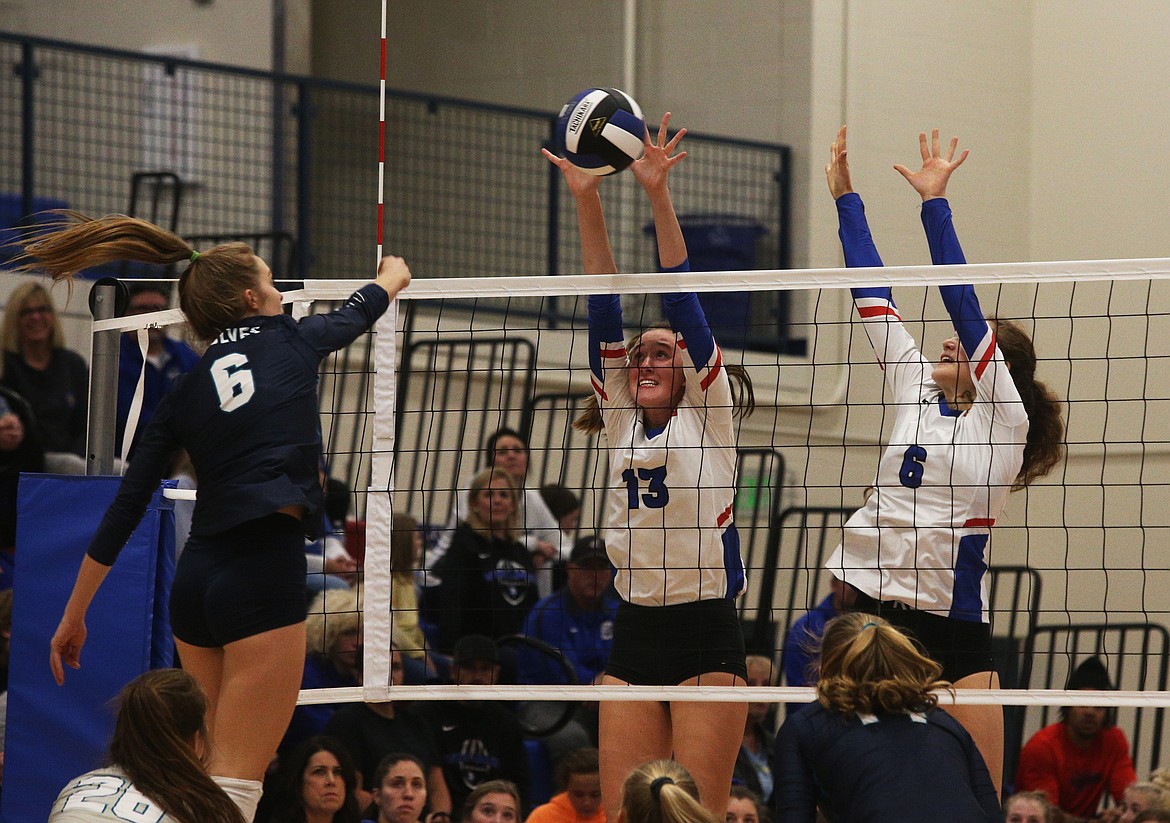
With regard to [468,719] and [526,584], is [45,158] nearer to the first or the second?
[526,584]

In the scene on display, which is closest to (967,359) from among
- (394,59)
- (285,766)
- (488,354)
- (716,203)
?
(285,766)

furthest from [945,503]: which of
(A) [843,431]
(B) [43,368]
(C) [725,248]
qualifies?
(C) [725,248]

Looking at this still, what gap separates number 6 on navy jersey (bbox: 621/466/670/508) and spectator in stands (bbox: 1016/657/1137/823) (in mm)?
4007

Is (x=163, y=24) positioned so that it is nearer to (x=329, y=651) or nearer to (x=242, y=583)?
(x=329, y=651)

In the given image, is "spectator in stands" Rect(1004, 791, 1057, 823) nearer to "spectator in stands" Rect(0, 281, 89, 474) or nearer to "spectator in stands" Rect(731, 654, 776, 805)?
"spectator in stands" Rect(731, 654, 776, 805)

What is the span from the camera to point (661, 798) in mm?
3283

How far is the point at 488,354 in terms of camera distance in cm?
965

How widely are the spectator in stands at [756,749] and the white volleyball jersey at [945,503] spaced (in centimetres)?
221

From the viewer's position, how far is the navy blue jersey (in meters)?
3.55

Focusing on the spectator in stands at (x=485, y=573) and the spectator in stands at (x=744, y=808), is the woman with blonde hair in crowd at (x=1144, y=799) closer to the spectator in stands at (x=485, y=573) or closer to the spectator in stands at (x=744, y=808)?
the spectator in stands at (x=744, y=808)

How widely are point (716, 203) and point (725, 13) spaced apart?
134 centimetres

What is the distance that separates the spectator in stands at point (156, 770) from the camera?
3.28 meters

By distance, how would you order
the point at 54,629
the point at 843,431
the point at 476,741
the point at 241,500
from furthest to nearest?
the point at 843,431
the point at 476,741
the point at 54,629
the point at 241,500

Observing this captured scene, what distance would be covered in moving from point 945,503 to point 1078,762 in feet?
12.4
